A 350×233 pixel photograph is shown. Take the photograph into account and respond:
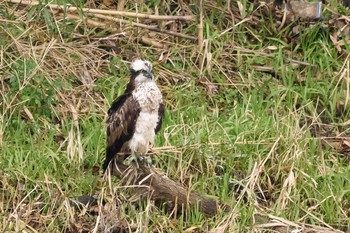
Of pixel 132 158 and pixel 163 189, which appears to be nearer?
pixel 163 189

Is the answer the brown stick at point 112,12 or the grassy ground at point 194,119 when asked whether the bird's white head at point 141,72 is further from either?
the brown stick at point 112,12

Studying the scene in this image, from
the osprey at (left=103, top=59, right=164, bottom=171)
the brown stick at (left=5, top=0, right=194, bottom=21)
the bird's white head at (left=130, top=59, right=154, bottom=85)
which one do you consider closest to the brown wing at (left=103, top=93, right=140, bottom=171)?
the osprey at (left=103, top=59, right=164, bottom=171)

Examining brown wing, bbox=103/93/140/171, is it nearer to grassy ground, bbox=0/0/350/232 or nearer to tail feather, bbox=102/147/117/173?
tail feather, bbox=102/147/117/173

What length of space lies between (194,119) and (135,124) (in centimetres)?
101

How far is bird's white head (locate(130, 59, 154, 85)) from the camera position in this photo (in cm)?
720

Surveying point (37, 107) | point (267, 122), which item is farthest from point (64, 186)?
point (267, 122)

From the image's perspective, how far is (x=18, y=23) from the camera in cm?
862

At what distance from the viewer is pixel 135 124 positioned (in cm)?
711

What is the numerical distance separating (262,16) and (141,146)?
2697mm

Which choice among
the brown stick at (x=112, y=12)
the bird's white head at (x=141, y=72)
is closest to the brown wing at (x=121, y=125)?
the bird's white head at (x=141, y=72)

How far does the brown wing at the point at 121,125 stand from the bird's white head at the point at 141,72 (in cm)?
14

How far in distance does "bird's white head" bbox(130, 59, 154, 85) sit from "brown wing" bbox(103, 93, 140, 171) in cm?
14

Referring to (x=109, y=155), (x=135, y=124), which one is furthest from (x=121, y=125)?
(x=109, y=155)

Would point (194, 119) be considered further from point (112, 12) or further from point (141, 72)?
point (112, 12)
